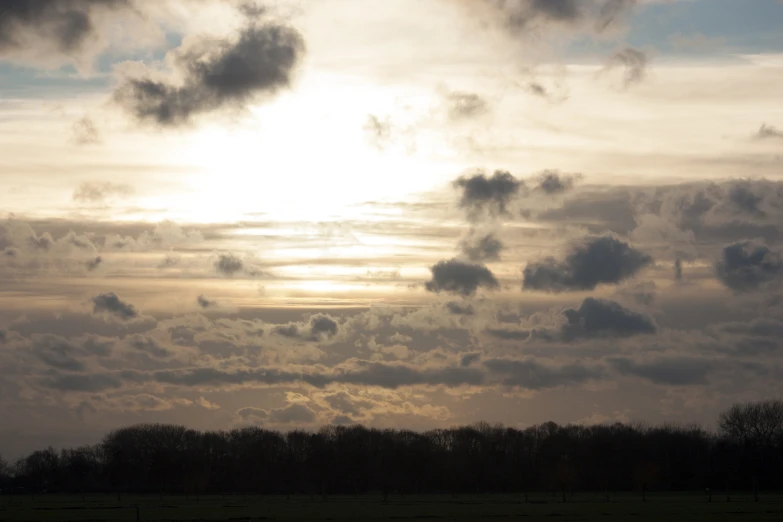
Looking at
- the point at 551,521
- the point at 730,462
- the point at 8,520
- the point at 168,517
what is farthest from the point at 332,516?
the point at 730,462

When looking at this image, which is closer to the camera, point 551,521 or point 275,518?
point 551,521

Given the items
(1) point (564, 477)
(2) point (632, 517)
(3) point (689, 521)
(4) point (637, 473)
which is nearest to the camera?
(3) point (689, 521)

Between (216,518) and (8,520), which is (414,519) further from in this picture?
(8,520)

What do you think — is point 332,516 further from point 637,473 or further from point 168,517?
point 637,473

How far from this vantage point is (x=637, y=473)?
186 meters

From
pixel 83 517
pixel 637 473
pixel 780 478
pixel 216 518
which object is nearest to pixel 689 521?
pixel 216 518

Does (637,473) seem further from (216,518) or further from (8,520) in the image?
(8,520)

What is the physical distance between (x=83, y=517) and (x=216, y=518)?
1612cm

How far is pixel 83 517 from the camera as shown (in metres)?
111

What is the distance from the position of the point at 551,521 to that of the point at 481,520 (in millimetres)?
6594

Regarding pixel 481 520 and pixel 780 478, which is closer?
pixel 481 520

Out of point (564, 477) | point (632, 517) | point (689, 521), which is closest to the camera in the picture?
point (689, 521)

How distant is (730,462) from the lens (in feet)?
645

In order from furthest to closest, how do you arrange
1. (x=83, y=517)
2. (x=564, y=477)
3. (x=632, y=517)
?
(x=564, y=477)
(x=83, y=517)
(x=632, y=517)
